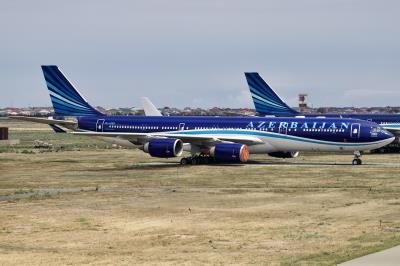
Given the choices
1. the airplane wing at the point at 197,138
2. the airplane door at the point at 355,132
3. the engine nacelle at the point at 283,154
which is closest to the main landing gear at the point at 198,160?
the airplane wing at the point at 197,138

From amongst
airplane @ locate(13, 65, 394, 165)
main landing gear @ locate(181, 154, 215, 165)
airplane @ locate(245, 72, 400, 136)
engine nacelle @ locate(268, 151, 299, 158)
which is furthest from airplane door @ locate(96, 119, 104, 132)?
airplane @ locate(245, 72, 400, 136)

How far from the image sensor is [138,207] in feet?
112

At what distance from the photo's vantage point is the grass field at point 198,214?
23.2m

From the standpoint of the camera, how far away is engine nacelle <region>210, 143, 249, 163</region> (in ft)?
187

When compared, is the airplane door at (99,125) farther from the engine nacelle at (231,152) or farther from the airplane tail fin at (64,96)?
the engine nacelle at (231,152)

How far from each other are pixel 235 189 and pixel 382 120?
4073cm

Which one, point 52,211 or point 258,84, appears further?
Answer: point 258,84

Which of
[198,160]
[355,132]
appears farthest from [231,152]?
[355,132]

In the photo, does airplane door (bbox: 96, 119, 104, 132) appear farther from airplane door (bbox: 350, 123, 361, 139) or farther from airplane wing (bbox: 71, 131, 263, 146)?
airplane door (bbox: 350, 123, 361, 139)

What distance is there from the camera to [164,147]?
2238 inches

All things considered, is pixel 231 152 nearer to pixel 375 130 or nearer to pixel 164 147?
pixel 164 147

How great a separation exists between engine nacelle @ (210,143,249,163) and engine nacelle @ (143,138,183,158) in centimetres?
274

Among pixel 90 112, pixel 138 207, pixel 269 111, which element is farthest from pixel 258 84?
pixel 138 207

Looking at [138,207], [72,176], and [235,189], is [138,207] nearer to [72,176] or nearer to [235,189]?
[235,189]
